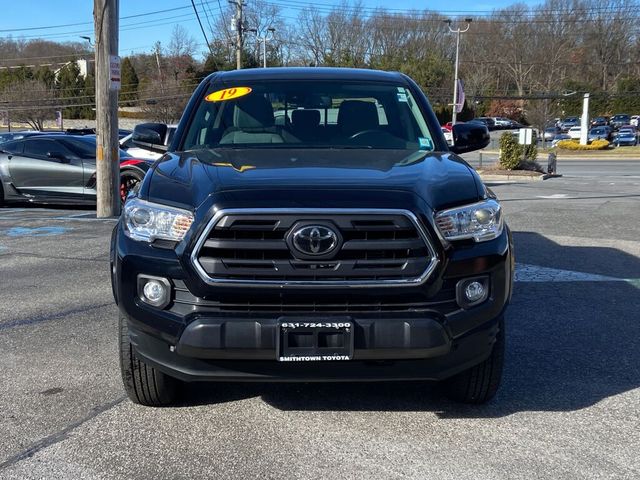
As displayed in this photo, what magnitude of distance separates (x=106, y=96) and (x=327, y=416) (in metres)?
9.08

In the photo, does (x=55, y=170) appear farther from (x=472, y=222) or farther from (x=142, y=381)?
(x=472, y=222)

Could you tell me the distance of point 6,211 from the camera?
12.9m

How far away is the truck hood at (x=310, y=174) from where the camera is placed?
10.9 feet

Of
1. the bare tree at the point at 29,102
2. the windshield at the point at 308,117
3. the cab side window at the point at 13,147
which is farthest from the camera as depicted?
the bare tree at the point at 29,102

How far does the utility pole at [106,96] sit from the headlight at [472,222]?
9097 mm

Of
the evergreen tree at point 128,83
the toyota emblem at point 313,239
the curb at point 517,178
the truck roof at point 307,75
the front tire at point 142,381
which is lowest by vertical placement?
the curb at point 517,178

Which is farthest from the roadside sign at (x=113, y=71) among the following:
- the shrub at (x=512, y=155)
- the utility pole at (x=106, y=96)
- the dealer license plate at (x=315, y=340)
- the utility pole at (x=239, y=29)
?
the utility pole at (x=239, y=29)

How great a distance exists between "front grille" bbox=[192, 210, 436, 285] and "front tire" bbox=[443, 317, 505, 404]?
2.41ft

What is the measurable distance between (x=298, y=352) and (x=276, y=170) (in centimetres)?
96

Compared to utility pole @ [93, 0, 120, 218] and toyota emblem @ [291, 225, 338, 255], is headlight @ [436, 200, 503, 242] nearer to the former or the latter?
toyota emblem @ [291, 225, 338, 255]

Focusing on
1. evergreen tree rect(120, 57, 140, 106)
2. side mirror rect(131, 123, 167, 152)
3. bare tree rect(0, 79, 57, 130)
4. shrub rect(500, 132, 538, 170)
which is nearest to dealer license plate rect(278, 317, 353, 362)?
side mirror rect(131, 123, 167, 152)

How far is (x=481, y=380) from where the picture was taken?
3689 mm

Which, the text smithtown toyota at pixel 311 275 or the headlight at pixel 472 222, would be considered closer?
the text smithtown toyota at pixel 311 275

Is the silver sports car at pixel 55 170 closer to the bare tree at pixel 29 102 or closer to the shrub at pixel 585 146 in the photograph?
the shrub at pixel 585 146
